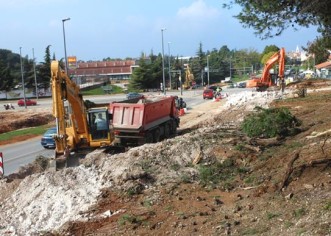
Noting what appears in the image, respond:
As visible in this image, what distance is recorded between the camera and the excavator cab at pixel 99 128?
21000mm

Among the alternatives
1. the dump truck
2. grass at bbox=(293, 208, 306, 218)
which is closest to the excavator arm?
the dump truck

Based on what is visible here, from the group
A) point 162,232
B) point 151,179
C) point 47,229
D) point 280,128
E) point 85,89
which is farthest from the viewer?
point 85,89

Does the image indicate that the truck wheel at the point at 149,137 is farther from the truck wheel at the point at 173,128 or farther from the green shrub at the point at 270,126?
the green shrub at the point at 270,126

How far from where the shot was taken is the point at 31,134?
41844 millimetres

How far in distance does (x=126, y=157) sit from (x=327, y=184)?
278 inches

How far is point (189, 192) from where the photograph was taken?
1226cm

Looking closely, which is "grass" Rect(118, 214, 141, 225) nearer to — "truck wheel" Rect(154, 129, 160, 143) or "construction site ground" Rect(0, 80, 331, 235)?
"construction site ground" Rect(0, 80, 331, 235)

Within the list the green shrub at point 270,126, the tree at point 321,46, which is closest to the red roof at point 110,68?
the tree at point 321,46

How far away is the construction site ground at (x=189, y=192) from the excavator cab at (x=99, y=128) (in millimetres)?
4759

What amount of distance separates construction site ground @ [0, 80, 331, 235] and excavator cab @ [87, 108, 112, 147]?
476 cm

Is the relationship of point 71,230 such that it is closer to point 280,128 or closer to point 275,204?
point 275,204

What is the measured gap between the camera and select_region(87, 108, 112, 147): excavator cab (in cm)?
2100

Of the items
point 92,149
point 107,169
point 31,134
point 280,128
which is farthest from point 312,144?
point 31,134

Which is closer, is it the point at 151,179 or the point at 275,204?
the point at 275,204
